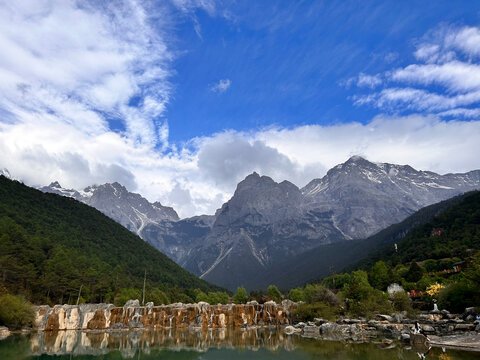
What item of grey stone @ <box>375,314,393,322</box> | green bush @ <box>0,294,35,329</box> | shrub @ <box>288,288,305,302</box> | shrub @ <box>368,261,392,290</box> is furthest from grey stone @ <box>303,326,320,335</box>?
shrub @ <box>288,288,305,302</box>

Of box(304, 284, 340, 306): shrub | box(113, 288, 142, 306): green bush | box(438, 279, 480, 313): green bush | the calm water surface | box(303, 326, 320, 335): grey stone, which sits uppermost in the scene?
box(113, 288, 142, 306): green bush

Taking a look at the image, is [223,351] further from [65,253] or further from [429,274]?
[429,274]

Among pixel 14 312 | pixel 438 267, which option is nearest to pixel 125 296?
pixel 14 312

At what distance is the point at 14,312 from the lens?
5709cm

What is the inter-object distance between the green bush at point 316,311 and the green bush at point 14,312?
49.4m

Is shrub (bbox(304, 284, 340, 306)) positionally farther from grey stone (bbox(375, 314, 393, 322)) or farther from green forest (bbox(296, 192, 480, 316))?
grey stone (bbox(375, 314, 393, 322))

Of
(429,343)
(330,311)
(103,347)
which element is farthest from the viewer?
(330,311)

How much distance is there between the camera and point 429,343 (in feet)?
115

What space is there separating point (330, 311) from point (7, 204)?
93.2 m

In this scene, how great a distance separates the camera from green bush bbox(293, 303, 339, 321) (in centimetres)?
6500

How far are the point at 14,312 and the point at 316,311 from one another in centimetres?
5233

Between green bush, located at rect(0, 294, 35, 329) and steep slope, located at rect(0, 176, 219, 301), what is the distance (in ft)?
38.3

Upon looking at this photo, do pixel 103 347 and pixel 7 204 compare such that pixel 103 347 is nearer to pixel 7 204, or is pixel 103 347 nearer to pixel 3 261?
pixel 3 261

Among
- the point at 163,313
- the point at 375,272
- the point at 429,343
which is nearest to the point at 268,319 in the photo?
the point at 163,313
